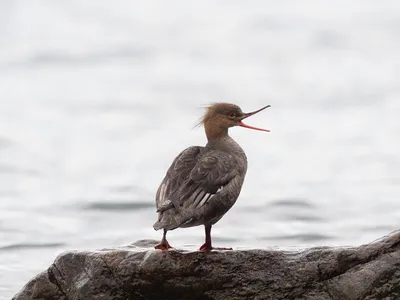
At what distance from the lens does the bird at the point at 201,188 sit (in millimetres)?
7891

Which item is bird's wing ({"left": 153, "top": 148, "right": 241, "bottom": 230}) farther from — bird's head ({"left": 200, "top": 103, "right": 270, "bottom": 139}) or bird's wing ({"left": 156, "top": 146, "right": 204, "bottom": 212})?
bird's head ({"left": 200, "top": 103, "right": 270, "bottom": 139})

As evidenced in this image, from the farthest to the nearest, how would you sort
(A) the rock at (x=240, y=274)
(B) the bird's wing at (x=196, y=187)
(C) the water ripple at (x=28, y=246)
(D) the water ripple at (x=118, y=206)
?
(D) the water ripple at (x=118, y=206) < (C) the water ripple at (x=28, y=246) < (B) the bird's wing at (x=196, y=187) < (A) the rock at (x=240, y=274)

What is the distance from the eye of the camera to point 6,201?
1491cm

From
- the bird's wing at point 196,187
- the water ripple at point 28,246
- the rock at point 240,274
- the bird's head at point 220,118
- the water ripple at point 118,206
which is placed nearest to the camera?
the rock at point 240,274

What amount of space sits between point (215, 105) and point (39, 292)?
2.33 m

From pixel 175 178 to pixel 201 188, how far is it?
217mm

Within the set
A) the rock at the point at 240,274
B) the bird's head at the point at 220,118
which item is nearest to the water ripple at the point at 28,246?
the bird's head at the point at 220,118

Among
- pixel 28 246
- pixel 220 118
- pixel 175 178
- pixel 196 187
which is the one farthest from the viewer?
pixel 28 246

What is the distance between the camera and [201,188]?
320 inches

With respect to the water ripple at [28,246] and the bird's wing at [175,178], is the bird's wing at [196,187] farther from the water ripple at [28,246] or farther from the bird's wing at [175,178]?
the water ripple at [28,246]

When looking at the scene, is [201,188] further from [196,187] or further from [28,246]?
[28,246]

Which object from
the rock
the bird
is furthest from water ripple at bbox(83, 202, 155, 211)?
the rock

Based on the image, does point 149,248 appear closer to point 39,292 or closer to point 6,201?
point 39,292

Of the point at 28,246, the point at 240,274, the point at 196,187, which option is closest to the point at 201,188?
the point at 196,187
